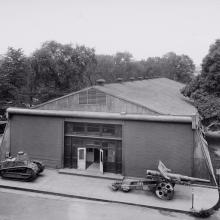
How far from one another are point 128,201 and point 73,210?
3212 mm

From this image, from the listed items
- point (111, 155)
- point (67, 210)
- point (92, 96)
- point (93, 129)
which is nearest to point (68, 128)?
point (93, 129)

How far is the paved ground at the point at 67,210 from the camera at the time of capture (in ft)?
45.8

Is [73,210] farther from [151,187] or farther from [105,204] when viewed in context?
[151,187]

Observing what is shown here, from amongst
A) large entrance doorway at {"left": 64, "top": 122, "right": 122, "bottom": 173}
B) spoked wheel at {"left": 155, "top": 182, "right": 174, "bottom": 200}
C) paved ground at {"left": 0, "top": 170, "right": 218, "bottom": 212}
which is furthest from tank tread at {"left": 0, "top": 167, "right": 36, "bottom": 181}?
spoked wheel at {"left": 155, "top": 182, "right": 174, "bottom": 200}

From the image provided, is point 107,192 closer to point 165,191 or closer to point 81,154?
point 165,191

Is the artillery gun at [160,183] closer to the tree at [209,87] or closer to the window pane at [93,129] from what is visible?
the window pane at [93,129]

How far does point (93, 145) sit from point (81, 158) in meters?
1.45

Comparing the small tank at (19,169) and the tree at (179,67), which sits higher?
the tree at (179,67)

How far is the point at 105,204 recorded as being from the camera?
15.6m

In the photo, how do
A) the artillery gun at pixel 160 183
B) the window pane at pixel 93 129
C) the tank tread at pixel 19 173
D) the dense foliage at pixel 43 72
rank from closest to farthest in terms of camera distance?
1. the artillery gun at pixel 160 183
2. the tank tread at pixel 19 173
3. the window pane at pixel 93 129
4. the dense foliage at pixel 43 72

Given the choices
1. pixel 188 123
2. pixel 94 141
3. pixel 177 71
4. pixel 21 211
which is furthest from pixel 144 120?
pixel 177 71

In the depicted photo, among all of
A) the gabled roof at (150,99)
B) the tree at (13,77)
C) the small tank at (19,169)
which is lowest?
the small tank at (19,169)

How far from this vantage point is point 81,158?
21.0 m

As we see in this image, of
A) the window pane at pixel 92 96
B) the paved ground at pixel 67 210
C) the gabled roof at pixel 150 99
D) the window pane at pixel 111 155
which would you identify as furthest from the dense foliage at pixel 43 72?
the paved ground at pixel 67 210
